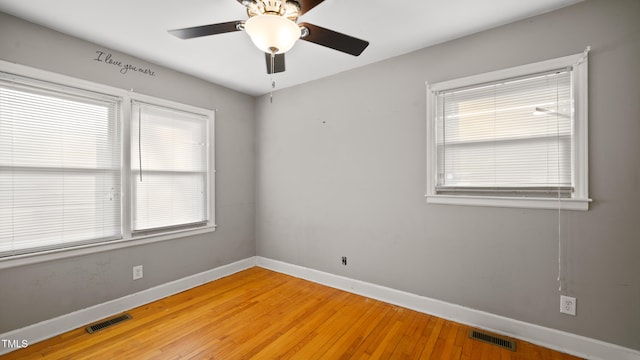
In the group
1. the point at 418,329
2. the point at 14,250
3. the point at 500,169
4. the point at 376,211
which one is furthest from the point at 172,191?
the point at 500,169

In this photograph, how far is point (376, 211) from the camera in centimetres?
302

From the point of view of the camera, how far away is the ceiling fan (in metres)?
1.43

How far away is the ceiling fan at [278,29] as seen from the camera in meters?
1.43

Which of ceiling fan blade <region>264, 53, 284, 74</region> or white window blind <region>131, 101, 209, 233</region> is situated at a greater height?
ceiling fan blade <region>264, 53, 284, 74</region>

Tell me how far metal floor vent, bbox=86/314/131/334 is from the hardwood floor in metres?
0.05

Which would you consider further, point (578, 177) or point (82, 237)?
point (82, 237)

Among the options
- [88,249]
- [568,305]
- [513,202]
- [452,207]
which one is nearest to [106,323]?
[88,249]

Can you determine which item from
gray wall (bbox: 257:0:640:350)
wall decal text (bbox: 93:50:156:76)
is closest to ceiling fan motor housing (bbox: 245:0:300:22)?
gray wall (bbox: 257:0:640:350)

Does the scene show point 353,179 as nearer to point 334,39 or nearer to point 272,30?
point 334,39

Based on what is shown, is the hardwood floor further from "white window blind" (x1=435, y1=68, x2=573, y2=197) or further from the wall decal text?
the wall decal text

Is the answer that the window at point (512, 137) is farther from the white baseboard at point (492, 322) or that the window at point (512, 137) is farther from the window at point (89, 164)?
the window at point (89, 164)

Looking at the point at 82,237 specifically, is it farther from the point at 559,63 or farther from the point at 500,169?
the point at 559,63

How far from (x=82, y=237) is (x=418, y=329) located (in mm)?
3172

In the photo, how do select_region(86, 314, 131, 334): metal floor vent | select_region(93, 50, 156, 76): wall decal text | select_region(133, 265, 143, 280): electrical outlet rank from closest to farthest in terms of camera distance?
select_region(86, 314, 131, 334): metal floor vent, select_region(93, 50, 156, 76): wall decal text, select_region(133, 265, 143, 280): electrical outlet
